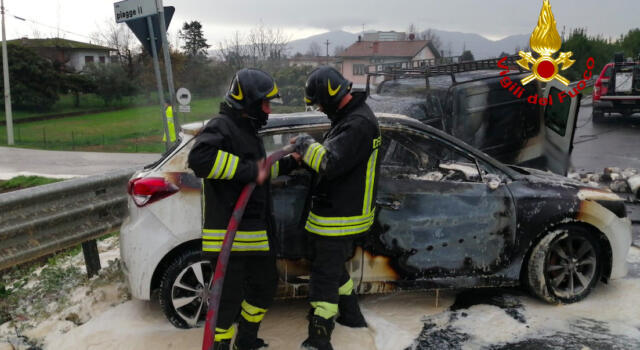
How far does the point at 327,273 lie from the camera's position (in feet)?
10.1

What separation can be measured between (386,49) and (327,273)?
169 feet

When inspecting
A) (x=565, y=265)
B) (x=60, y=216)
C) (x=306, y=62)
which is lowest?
(x=565, y=265)

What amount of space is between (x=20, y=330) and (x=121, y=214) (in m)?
1.26

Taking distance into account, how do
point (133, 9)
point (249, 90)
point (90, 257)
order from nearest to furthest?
point (249, 90) < point (90, 257) < point (133, 9)

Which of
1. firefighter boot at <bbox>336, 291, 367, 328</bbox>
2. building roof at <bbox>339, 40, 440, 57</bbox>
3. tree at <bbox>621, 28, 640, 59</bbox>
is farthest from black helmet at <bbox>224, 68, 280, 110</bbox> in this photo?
building roof at <bbox>339, 40, 440, 57</bbox>

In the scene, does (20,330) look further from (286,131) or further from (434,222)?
(434,222)

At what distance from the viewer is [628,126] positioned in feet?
45.6

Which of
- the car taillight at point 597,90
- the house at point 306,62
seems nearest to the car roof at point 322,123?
the car taillight at point 597,90

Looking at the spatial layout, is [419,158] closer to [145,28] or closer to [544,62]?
[544,62]

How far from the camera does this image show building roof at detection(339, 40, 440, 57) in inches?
1911

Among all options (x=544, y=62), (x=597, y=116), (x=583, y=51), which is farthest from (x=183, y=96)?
(x=583, y=51)

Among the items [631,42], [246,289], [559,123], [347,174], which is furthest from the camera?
[631,42]

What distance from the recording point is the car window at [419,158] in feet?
12.1

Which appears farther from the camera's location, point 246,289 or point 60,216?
point 60,216
